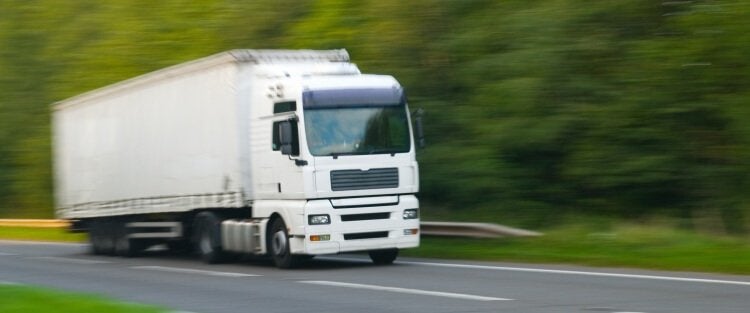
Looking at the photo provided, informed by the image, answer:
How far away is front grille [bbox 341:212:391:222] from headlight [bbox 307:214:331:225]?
237mm

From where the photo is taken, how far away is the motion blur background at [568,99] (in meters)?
21.3

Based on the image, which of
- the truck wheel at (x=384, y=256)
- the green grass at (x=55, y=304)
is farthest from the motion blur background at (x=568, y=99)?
the green grass at (x=55, y=304)

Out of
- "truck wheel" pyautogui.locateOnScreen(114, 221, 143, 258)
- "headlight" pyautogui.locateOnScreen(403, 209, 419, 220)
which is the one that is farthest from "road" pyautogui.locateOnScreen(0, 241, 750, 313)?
"truck wheel" pyautogui.locateOnScreen(114, 221, 143, 258)

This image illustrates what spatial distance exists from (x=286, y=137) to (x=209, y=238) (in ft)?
12.4

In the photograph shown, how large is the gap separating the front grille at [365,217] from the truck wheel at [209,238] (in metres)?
3.30

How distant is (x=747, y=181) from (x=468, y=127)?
17.2 ft

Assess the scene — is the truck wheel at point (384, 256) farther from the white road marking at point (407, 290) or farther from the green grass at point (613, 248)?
the white road marking at point (407, 290)

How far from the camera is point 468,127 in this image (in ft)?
79.5

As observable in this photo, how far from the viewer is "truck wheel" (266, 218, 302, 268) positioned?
19.2 m

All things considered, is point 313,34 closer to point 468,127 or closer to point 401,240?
point 468,127

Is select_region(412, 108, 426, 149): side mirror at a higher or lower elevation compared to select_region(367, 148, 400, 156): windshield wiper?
higher

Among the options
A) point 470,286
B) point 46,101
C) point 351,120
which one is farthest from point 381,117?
point 46,101

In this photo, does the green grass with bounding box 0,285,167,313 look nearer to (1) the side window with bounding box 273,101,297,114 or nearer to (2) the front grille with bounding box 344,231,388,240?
(2) the front grille with bounding box 344,231,388,240

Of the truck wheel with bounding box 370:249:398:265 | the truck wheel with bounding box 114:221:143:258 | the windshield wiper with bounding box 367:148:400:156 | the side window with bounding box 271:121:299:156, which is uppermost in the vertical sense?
the side window with bounding box 271:121:299:156
